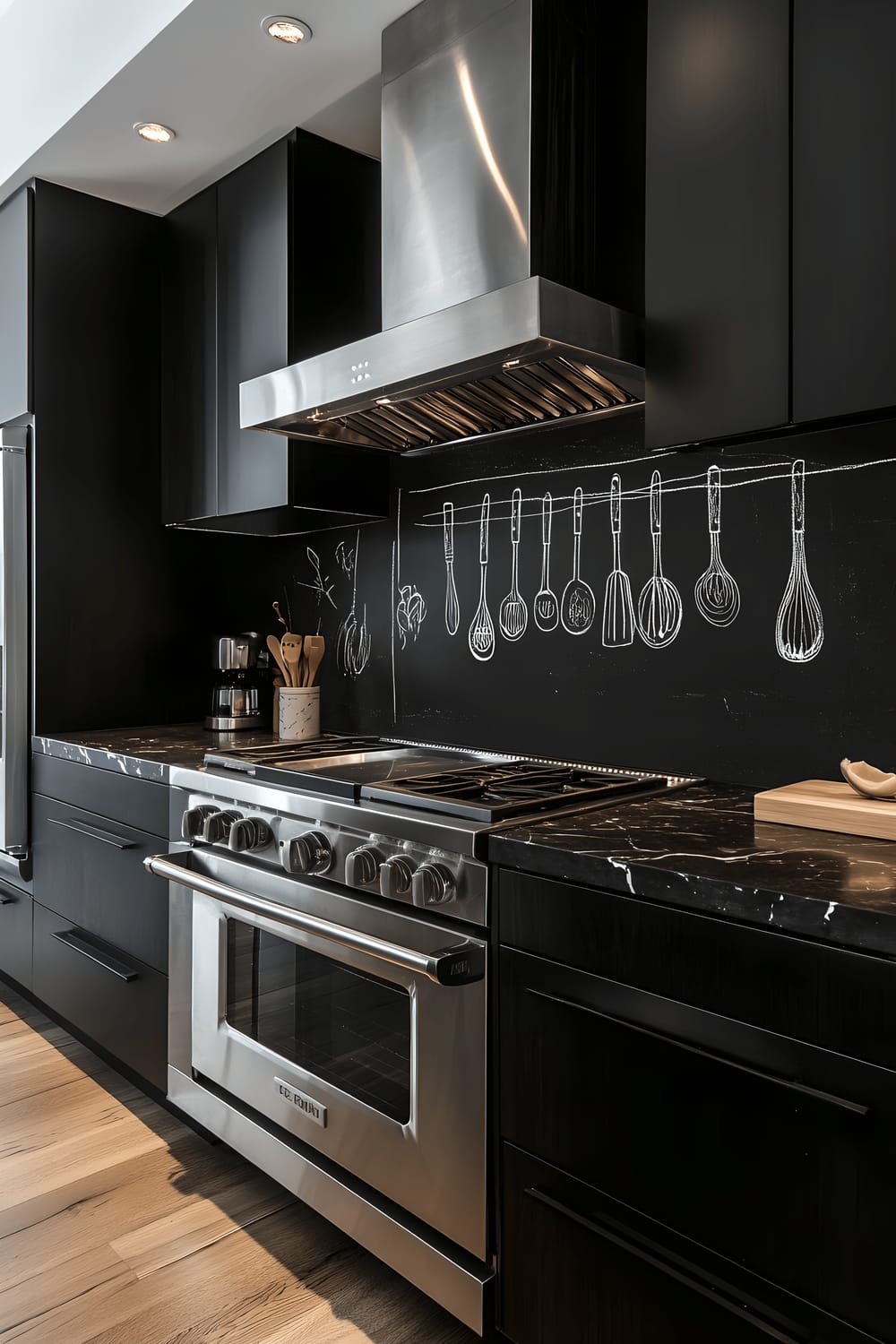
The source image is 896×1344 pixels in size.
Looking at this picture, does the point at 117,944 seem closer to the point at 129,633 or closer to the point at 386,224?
the point at 129,633

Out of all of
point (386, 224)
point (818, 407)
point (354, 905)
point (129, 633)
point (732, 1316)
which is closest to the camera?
point (732, 1316)

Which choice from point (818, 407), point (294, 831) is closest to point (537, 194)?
point (818, 407)

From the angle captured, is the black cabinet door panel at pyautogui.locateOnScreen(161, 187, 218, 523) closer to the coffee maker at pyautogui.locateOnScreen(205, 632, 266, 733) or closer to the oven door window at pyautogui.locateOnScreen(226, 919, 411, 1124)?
the coffee maker at pyautogui.locateOnScreen(205, 632, 266, 733)

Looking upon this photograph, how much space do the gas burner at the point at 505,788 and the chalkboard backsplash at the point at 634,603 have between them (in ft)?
0.55

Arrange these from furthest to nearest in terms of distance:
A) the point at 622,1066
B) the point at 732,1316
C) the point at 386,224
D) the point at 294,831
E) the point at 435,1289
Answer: the point at 386,224 < the point at 294,831 < the point at 435,1289 < the point at 622,1066 < the point at 732,1316

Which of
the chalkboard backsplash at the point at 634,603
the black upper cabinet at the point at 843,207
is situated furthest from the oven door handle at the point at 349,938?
the black upper cabinet at the point at 843,207

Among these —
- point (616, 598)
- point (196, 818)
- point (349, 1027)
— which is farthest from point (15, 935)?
point (616, 598)

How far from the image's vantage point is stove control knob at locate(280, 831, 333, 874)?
1.65m

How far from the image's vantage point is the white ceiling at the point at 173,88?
1914mm

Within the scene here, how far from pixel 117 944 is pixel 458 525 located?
1386 mm

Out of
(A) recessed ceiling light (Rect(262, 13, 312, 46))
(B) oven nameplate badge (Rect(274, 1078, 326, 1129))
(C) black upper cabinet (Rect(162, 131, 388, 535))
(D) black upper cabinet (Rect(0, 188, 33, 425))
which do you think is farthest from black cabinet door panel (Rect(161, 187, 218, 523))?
(B) oven nameplate badge (Rect(274, 1078, 326, 1129))

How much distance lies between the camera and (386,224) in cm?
193

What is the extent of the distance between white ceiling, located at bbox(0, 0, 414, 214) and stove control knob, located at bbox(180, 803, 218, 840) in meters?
1.64

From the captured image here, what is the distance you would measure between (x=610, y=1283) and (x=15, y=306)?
287cm
